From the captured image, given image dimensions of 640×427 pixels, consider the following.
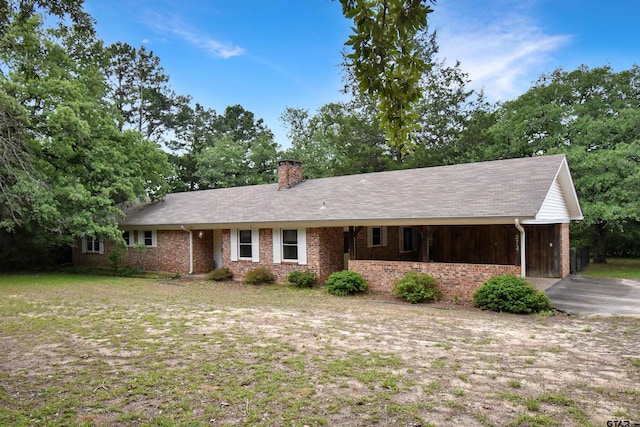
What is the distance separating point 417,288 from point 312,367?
6.65 m

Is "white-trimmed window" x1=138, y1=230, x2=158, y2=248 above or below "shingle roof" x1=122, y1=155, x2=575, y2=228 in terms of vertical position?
below

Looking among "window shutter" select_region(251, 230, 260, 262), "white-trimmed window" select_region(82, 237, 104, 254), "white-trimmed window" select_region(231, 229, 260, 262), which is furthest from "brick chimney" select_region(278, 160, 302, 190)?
"white-trimmed window" select_region(82, 237, 104, 254)

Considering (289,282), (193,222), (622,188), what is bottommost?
(289,282)

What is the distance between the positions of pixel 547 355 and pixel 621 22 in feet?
32.4

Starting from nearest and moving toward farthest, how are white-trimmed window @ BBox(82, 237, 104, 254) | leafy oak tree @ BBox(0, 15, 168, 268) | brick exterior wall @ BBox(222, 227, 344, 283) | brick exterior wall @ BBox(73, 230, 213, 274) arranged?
1. brick exterior wall @ BBox(222, 227, 344, 283)
2. leafy oak tree @ BBox(0, 15, 168, 268)
3. brick exterior wall @ BBox(73, 230, 213, 274)
4. white-trimmed window @ BBox(82, 237, 104, 254)

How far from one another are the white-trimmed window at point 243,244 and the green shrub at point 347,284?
15.3 feet

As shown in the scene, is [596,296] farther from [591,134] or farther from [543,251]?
[591,134]

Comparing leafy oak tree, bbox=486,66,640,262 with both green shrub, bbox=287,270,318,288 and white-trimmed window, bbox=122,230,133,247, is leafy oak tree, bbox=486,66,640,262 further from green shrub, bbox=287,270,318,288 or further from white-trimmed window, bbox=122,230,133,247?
white-trimmed window, bbox=122,230,133,247

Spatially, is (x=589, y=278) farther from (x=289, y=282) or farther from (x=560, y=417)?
(x=560, y=417)

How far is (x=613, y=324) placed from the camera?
8695 millimetres

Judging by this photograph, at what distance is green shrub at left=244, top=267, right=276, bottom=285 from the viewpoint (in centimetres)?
1566

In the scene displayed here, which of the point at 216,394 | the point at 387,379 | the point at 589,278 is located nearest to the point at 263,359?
the point at 216,394

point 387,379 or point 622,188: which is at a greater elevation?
point 622,188

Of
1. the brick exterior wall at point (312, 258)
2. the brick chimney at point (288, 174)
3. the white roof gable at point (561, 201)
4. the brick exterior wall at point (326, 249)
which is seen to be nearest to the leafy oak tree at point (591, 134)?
the white roof gable at point (561, 201)
